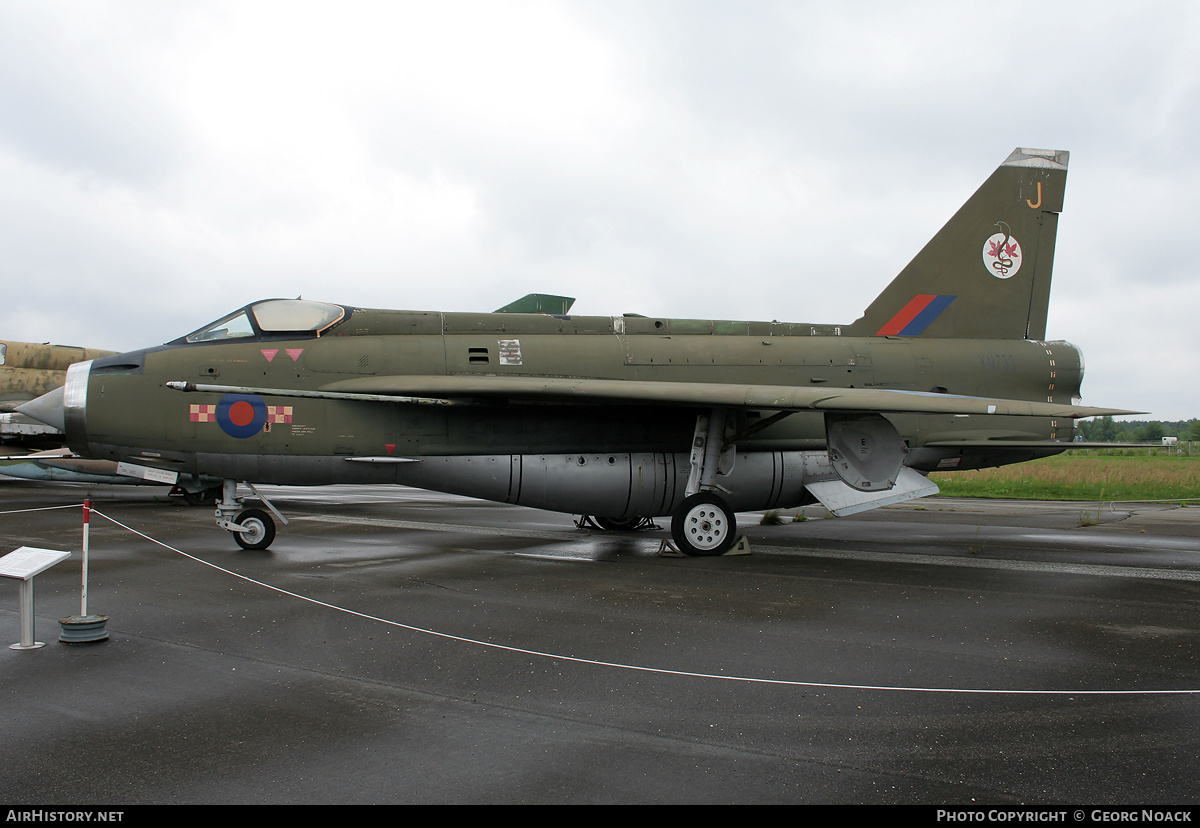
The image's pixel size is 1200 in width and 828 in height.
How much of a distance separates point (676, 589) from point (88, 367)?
7.68 m

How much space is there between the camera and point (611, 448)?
970 centimetres

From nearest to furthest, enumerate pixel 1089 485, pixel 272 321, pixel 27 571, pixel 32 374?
pixel 27 571 < pixel 272 321 < pixel 32 374 < pixel 1089 485

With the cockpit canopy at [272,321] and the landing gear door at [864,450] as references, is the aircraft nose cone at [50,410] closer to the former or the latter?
the cockpit canopy at [272,321]

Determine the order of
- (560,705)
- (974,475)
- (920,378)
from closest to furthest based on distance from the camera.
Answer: (560,705) < (920,378) < (974,475)

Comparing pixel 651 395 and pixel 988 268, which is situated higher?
pixel 988 268

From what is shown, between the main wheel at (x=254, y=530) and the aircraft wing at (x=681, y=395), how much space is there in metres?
1.63

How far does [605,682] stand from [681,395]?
4598mm

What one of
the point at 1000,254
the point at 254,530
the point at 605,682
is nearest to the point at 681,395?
the point at 605,682

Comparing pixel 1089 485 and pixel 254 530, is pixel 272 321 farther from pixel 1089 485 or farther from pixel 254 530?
pixel 1089 485

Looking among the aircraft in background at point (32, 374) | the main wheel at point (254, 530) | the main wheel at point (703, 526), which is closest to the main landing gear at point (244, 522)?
Answer: the main wheel at point (254, 530)

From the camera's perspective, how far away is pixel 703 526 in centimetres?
895

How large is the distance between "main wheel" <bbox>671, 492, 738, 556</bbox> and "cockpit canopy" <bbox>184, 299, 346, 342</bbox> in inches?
210

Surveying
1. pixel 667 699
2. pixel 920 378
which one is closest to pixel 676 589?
pixel 667 699
